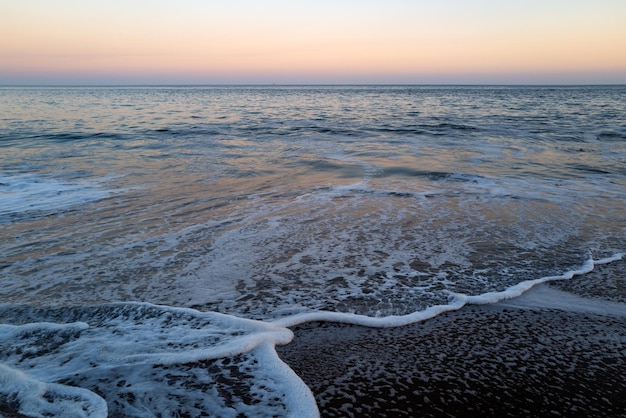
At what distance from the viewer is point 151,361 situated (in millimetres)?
2609

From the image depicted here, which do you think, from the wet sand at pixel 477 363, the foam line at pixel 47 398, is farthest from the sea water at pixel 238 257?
the wet sand at pixel 477 363

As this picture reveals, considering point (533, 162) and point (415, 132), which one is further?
point (415, 132)

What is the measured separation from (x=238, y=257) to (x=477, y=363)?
2.68 meters

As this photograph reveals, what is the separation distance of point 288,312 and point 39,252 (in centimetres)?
312

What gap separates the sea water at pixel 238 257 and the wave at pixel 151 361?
0.04 feet

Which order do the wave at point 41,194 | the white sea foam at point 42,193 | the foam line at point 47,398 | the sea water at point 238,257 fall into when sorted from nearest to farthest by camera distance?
the foam line at point 47,398
the sea water at point 238,257
the wave at point 41,194
the white sea foam at point 42,193

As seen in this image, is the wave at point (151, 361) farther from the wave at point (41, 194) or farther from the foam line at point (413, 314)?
the wave at point (41, 194)

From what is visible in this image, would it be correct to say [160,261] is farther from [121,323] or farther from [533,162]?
[533,162]

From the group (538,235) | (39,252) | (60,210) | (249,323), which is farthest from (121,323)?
(538,235)

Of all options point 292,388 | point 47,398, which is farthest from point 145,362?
point 292,388

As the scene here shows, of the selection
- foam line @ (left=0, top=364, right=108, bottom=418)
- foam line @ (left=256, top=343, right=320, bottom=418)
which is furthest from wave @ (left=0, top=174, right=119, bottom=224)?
foam line @ (left=256, top=343, right=320, bottom=418)

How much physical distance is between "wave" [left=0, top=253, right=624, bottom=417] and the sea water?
0.01 metres

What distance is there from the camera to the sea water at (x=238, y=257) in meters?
2.48

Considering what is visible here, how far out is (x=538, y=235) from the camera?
5102mm
